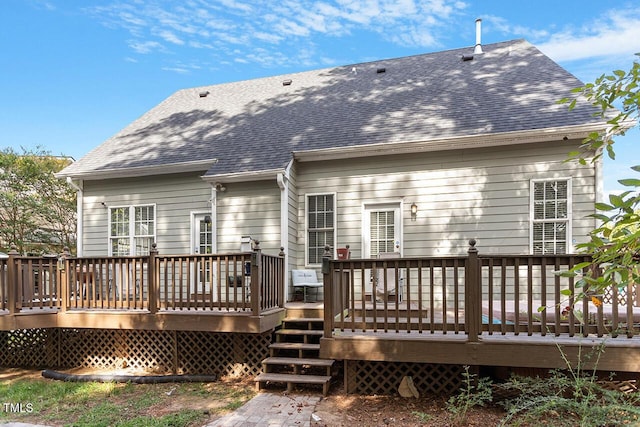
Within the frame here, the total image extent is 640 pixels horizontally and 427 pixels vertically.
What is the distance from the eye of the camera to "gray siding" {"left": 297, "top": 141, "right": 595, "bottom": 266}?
639 cm

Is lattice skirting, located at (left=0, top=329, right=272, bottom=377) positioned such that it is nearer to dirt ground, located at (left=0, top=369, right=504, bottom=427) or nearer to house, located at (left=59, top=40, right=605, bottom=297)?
dirt ground, located at (left=0, top=369, right=504, bottom=427)

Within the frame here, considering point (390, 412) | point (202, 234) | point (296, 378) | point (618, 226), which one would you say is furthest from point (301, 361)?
point (618, 226)

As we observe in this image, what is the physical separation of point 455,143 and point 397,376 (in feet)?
13.1

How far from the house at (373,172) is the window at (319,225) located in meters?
0.03

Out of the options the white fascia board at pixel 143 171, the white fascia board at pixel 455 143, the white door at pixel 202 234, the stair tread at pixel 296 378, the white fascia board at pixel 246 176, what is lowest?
the stair tread at pixel 296 378

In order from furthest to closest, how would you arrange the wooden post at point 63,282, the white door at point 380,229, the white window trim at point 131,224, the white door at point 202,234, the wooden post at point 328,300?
1. the white window trim at point 131,224
2. the white door at point 202,234
3. the white door at point 380,229
4. the wooden post at point 63,282
5. the wooden post at point 328,300

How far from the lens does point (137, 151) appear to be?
8992 millimetres

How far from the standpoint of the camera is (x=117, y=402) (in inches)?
191

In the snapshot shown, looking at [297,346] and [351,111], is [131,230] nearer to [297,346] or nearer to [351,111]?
[297,346]

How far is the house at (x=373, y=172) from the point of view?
21.1 ft

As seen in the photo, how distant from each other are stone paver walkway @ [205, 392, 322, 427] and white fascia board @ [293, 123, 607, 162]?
4.25 meters

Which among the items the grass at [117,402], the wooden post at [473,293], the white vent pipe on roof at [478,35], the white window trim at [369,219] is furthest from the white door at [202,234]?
the white vent pipe on roof at [478,35]

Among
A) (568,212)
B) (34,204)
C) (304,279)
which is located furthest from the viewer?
(34,204)

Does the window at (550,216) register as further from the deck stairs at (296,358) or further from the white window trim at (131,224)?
the white window trim at (131,224)
